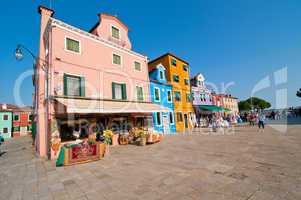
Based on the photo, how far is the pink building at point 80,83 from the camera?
934 centimetres

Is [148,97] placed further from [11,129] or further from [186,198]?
[11,129]

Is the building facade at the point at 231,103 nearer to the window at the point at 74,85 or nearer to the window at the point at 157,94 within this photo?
the window at the point at 157,94

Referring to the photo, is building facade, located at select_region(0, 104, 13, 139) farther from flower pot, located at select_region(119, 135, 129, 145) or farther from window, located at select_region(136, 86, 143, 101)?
window, located at select_region(136, 86, 143, 101)

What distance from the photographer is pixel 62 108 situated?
28.0 ft

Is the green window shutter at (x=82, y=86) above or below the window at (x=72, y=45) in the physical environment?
below

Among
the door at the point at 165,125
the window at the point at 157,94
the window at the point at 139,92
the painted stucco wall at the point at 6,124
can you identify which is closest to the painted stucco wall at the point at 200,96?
the door at the point at 165,125

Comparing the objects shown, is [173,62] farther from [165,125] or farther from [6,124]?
[6,124]

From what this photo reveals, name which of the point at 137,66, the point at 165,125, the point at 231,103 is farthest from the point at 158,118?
the point at 231,103

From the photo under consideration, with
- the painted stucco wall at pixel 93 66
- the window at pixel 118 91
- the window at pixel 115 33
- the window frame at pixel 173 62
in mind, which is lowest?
the window at pixel 118 91

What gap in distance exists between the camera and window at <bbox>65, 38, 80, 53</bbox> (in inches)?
422

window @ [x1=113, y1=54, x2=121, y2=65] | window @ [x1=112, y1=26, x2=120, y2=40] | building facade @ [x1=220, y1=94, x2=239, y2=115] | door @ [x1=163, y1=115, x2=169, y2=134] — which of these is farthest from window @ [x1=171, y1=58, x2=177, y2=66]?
building facade @ [x1=220, y1=94, x2=239, y2=115]

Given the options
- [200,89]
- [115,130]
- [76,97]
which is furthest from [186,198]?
[200,89]

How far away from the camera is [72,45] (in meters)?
11.0

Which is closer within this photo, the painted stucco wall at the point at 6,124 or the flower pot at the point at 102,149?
the flower pot at the point at 102,149
